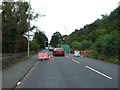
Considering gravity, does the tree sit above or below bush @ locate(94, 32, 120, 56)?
above

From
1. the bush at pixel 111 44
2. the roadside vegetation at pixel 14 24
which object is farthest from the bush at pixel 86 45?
the bush at pixel 111 44

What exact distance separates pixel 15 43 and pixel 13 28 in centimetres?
316

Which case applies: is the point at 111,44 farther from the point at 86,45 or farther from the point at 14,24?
the point at 86,45

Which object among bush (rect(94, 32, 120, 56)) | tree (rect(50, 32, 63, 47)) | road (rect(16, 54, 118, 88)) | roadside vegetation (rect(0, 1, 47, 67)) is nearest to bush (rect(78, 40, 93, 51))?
roadside vegetation (rect(0, 1, 47, 67))

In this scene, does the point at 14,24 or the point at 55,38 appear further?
the point at 55,38

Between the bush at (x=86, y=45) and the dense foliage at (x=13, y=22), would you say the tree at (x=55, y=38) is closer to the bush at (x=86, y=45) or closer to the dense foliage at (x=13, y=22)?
the bush at (x=86, y=45)

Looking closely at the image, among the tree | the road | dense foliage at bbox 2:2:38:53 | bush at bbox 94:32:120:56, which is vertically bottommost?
the road

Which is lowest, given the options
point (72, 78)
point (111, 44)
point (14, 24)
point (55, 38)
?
point (72, 78)

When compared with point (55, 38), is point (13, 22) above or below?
below

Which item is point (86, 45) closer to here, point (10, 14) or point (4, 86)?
point (10, 14)

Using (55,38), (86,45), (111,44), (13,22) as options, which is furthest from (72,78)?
(55,38)

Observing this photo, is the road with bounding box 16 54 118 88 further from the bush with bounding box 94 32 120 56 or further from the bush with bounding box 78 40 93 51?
the bush with bounding box 78 40 93 51

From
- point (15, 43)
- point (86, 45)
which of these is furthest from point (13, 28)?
point (86, 45)

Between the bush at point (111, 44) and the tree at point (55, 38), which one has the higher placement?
the tree at point (55, 38)
